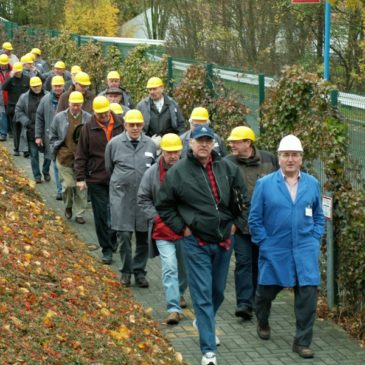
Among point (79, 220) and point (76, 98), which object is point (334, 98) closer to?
point (76, 98)

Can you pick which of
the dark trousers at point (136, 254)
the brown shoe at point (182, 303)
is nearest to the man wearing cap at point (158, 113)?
the dark trousers at point (136, 254)

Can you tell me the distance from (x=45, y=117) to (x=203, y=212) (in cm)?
882

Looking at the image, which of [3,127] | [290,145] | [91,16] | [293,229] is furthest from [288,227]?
[91,16]

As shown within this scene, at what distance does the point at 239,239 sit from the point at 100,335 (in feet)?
7.85

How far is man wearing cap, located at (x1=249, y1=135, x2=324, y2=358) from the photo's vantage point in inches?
404

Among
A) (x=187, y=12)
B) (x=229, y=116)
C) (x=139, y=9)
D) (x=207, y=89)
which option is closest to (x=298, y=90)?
(x=229, y=116)

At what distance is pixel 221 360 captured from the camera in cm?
1020

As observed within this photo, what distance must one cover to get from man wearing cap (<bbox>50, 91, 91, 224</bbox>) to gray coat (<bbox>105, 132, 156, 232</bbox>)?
3105 mm

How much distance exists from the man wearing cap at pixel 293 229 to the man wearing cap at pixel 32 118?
31.7ft

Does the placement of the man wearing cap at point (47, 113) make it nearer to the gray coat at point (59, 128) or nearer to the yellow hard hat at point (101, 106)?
the gray coat at point (59, 128)

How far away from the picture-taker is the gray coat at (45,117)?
18.2 metres

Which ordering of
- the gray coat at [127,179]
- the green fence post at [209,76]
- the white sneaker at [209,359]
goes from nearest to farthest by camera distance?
the white sneaker at [209,359] < the gray coat at [127,179] < the green fence post at [209,76]

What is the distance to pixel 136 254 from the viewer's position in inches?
509

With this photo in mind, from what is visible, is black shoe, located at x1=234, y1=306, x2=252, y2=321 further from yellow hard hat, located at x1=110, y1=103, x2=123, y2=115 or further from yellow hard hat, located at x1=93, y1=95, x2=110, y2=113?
yellow hard hat, located at x1=110, y1=103, x2=123, y2=115
